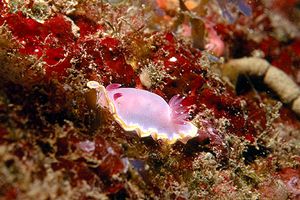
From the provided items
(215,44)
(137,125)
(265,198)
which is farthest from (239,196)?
(215,44)

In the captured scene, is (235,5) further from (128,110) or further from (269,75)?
(128,110)

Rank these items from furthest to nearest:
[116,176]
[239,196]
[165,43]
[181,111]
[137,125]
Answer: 1. [165,43]
2. [239,196]
3. [181,111]
4. [137,125]
5. [116,176]

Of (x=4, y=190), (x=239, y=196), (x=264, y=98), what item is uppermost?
(x=4, y=190)

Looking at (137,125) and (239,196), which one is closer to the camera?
(137,125)

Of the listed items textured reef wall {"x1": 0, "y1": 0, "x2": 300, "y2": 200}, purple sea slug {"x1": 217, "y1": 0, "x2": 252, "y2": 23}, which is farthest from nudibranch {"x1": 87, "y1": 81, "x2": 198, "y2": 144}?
purple sea slug {"x1": 217, "y1": 0, "x2": 252, "y2": 23}

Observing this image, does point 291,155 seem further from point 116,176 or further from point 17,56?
point 17,56

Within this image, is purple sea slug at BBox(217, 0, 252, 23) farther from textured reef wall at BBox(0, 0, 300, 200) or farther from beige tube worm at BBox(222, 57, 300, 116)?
beige tube worm at BBox(222, 57, 300, 116)
